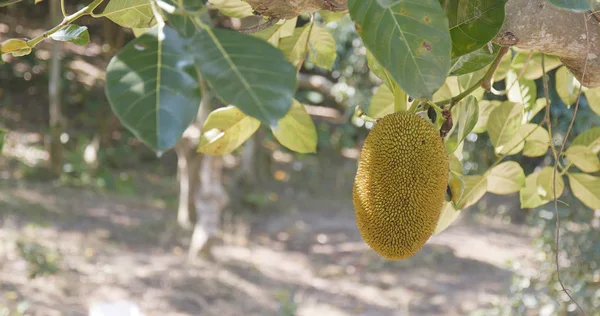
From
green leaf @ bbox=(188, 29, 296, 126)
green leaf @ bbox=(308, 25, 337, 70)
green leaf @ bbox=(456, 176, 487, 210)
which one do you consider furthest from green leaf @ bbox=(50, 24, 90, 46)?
green leaf @ bbox=(456, 176, 487, 210)

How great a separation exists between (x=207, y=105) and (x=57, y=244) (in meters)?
1.18

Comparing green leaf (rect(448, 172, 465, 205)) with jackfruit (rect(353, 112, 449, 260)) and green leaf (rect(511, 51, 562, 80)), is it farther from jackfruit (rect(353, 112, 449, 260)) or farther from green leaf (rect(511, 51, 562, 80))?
green leaf (rect(511, 51, 562, 80))

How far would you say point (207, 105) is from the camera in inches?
131

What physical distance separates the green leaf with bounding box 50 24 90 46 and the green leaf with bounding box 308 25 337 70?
0.33 metres

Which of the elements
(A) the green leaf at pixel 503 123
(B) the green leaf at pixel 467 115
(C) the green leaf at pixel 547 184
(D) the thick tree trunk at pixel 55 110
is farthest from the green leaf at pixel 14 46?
(D) the thick tree trunk at pixel 55 110

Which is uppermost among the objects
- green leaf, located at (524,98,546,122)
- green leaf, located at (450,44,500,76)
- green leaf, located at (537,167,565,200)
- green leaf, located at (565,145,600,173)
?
green leaf, located at (450,44,500,76)

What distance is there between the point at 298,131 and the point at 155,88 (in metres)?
0.34

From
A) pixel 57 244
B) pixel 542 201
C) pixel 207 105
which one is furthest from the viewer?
pixel 57 244

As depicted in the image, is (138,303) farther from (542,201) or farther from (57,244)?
(542,201)

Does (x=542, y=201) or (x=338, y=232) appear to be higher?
(x=542, y=201)

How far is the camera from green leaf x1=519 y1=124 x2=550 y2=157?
0.82 meters

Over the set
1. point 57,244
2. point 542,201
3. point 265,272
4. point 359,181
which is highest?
point 359,181

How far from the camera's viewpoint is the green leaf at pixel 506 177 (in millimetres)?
804

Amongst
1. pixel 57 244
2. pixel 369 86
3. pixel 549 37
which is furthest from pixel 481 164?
pixel 549 37
